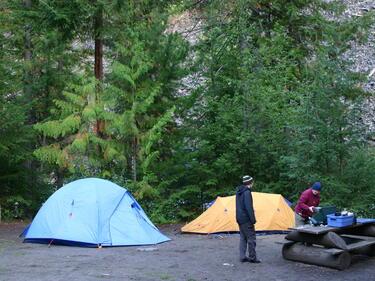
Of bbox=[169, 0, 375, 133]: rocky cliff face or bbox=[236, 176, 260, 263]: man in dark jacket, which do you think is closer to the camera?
bbox=[236, 176, 260, 263]: man in dark jacket

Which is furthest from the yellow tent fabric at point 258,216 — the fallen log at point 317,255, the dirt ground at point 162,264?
the fallen log at point 317,255

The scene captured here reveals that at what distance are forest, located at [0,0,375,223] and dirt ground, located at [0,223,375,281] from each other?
14.2 ft

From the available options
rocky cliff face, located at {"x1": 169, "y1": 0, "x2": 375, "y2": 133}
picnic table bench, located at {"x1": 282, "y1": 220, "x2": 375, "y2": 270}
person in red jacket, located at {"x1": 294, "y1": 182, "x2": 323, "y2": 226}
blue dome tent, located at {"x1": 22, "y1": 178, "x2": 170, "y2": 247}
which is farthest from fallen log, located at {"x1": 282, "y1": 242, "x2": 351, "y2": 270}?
rocky cliff face, located at {"x1": 169, "y1": 0, "x2": 375, "y2": 133}

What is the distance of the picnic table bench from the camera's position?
827 cm

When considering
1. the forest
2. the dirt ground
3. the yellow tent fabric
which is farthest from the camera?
the forest

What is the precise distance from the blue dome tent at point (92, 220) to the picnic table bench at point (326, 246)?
372cm

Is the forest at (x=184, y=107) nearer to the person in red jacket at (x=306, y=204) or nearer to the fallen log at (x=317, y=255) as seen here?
the person in red jacket at (x=306, y=204)

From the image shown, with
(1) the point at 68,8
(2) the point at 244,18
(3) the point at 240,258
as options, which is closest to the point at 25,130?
(1) the point at 68,8

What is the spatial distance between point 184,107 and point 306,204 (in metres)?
8.10

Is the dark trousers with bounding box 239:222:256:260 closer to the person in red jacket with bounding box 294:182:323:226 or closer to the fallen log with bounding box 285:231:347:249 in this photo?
the fallen log with bounding box 285:231:347:249

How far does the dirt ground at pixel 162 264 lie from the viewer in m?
7.66

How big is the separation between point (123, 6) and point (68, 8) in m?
1.84

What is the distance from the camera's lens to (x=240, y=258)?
29.3 ft

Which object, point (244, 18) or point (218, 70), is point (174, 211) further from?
point (244, 18)
